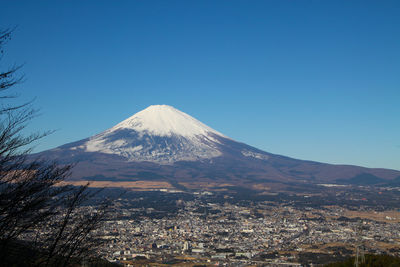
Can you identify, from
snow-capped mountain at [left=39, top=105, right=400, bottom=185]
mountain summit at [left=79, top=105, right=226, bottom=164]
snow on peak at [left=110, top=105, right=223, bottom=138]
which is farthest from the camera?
snow on peak at [left=110, top=105, right=223, bottom=138]

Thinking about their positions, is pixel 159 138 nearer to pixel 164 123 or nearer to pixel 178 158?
pixel 164 123

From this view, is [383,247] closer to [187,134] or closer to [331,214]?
[331,214]

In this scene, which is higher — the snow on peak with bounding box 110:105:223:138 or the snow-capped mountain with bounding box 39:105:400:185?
the snow on peak with bounding box 110:105:223:138

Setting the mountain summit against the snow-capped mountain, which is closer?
the snow-capped mountain

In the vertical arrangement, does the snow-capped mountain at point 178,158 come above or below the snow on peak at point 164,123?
below

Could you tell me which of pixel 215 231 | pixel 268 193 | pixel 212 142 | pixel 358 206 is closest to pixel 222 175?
pixel 268 193

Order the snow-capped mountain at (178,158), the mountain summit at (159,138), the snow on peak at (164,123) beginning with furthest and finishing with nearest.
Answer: the snow on peak at (164,123), the mountain summit at (159,138), the snow-capped mountain at (178,158)

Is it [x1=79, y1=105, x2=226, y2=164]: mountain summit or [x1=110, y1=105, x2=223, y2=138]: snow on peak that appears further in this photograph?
[x1=110, y1=105, x2=223, y2=138]: snow on peak

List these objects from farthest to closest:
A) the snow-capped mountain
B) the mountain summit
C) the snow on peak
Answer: the snow on peak, the mountain summit, the snow-capped mountain

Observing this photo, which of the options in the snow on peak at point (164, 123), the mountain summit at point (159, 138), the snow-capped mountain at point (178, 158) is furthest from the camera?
the snow on peak at point (164, 123)
